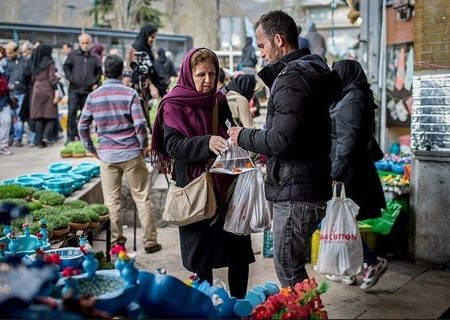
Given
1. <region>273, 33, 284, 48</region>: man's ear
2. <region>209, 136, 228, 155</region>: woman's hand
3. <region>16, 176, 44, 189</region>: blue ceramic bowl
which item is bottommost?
<region>16, 176, 44, 189</region>: blue ceramic bowl

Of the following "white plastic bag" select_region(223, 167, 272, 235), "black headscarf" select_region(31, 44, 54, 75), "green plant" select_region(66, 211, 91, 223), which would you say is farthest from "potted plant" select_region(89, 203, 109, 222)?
"black headscarf" select_region(31, 44, 54, 75)

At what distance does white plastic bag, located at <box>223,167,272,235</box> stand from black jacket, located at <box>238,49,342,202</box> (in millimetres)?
384

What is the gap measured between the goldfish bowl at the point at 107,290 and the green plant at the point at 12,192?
3304 mm

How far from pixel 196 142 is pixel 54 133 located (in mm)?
8948

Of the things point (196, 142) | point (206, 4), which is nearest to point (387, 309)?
point (196, 142)

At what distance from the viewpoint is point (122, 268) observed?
1.74 metres

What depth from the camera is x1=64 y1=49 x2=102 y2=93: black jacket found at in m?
9.81

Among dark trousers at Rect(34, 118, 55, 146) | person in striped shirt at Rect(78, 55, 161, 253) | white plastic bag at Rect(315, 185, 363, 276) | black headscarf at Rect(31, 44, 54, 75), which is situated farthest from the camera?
dark trousers at Rect(34, 118, 55, 146)

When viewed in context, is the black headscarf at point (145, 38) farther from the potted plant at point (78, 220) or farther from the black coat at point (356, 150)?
the potted plant at point (78, 220)

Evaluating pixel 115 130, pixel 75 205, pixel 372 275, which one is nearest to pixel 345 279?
pixel 372 275

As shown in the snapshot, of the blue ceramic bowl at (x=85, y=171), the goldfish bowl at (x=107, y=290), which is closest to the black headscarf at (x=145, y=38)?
the blue ceramic bowl at (x=85, y=171)

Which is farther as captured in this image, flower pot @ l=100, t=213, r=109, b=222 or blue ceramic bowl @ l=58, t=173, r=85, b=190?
blue ceramic bowl @ l=58, t=173, r=85, b=190

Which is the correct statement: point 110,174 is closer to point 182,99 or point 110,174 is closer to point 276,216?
point 182,99

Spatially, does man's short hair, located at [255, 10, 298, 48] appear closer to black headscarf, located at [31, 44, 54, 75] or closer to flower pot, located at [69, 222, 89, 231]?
flower pot, located at [69, 222, 89, 231]
